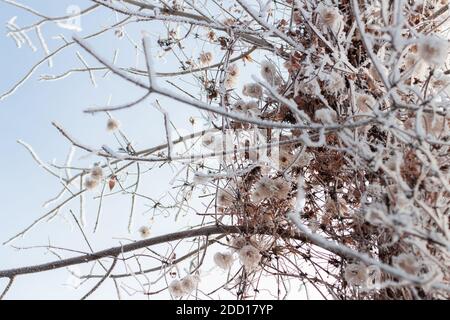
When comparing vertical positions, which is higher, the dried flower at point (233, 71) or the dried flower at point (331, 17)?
the dried flower at point (233, 71)

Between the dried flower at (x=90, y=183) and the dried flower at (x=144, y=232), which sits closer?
the dried flower at (x=90, y=183)

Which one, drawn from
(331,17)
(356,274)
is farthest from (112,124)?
(356,274)

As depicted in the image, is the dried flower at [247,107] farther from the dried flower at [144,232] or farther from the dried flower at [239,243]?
the dried flower at [144,232]

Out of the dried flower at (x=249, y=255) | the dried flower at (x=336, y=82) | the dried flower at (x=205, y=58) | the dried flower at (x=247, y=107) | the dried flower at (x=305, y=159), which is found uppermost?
the dried flower at (x=205, y=58)

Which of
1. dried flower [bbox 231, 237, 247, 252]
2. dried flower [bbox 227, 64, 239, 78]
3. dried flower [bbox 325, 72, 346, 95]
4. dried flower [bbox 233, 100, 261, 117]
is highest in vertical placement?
dried flower [bbox 227, 64, 239, 78]

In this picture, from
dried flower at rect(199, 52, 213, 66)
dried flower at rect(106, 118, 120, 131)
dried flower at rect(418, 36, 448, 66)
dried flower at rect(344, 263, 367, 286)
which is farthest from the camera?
dried flower at rect(199, 52, 213, 66)

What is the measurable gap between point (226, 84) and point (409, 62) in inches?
27.1

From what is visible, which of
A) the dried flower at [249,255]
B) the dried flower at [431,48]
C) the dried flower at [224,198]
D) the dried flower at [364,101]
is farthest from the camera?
the dried flower at [224,198]

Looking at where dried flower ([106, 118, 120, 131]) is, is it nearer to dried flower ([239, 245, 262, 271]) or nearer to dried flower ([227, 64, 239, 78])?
dried flower ([227, 64, 239, 78])

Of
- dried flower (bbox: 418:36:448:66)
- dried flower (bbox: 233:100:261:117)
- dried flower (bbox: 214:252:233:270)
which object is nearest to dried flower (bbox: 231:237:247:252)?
dried flower (bbox: 214:252:233:270)

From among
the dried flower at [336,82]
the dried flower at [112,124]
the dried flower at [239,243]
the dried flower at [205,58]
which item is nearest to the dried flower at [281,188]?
the dried flower at [239,243]

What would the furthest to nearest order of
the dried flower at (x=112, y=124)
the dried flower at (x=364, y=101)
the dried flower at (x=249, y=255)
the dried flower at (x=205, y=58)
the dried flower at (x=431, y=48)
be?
the dried flower at (x=205, y=58) → the dried flower at (x=112, y=124) → the dried flower at (x=249, y=255) → the dried flower at (x=364, y=101) → the dried flower at (x=431, y=48)
